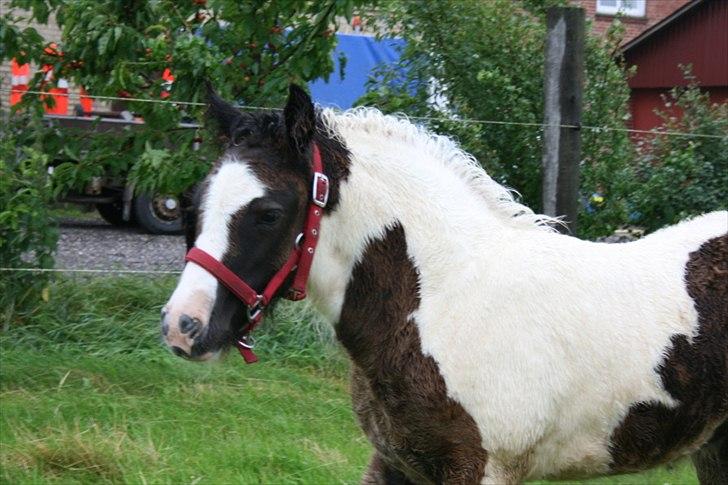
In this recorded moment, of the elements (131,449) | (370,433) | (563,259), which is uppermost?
(563,259)

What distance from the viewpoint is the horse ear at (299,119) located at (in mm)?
3322

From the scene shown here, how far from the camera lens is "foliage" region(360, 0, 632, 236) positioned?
7250mm

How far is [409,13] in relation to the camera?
7.86 meters

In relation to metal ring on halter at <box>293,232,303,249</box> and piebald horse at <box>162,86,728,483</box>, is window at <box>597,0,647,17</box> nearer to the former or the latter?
piebald horse at <box>162,86,728,483</box>

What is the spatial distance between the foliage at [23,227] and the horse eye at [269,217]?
378cm

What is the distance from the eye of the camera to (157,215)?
1299 cm

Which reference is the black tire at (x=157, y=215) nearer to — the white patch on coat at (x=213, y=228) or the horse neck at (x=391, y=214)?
the horse neck at (x=391, y=214)

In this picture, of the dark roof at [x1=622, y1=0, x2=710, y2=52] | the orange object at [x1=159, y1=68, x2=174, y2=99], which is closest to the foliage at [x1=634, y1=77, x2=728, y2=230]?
the orange object at [x1=159, y1=68, x2=174, y2=99]

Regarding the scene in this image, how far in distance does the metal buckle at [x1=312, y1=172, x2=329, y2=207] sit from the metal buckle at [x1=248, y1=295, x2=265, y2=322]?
14.9 inches

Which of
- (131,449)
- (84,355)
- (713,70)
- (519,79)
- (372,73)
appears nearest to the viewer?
(131,449)

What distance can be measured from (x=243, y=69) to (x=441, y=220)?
3774mm

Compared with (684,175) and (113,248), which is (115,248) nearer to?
(113,248)

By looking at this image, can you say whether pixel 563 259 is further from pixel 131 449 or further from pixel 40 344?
pixel 40 344

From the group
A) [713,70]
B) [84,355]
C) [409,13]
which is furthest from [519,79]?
[713,70]
